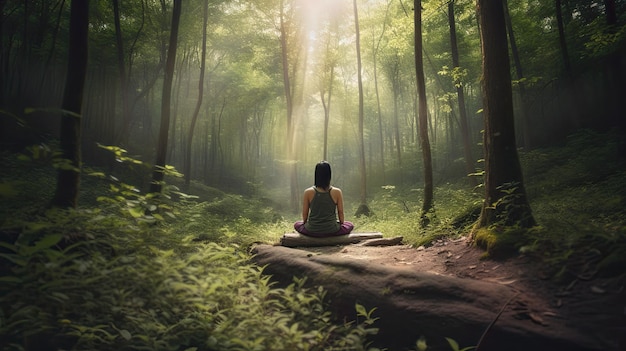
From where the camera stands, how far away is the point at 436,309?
289 centimetres

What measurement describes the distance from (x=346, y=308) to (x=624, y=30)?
11243mm

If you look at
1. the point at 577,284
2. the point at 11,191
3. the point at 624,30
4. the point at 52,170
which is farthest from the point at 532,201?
the point at 52,170

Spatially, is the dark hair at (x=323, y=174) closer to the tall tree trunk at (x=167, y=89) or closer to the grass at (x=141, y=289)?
the grass at (x=141, y=289)

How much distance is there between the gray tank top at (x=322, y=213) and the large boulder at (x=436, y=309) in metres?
2.05

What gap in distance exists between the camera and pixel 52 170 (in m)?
13.0

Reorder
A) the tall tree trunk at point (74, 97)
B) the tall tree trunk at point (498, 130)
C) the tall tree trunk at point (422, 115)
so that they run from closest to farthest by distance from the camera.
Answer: the tall tree trunk at point (498, 130)
the tall tree trunk at point (74, 97)
the tall tree trunk at point (422, 115)

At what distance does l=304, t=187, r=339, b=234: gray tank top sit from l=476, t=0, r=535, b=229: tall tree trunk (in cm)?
254

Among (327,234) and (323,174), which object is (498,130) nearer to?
(323,174)

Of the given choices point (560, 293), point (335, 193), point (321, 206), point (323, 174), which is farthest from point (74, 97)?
point (560, 293)

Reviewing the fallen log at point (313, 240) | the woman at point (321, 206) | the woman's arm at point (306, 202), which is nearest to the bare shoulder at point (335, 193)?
the woman at point (321, 206)

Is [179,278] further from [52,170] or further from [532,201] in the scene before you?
[52,170]

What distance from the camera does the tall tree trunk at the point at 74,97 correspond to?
4.82 m

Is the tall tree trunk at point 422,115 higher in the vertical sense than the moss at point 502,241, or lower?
higher

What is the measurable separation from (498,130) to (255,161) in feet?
118
